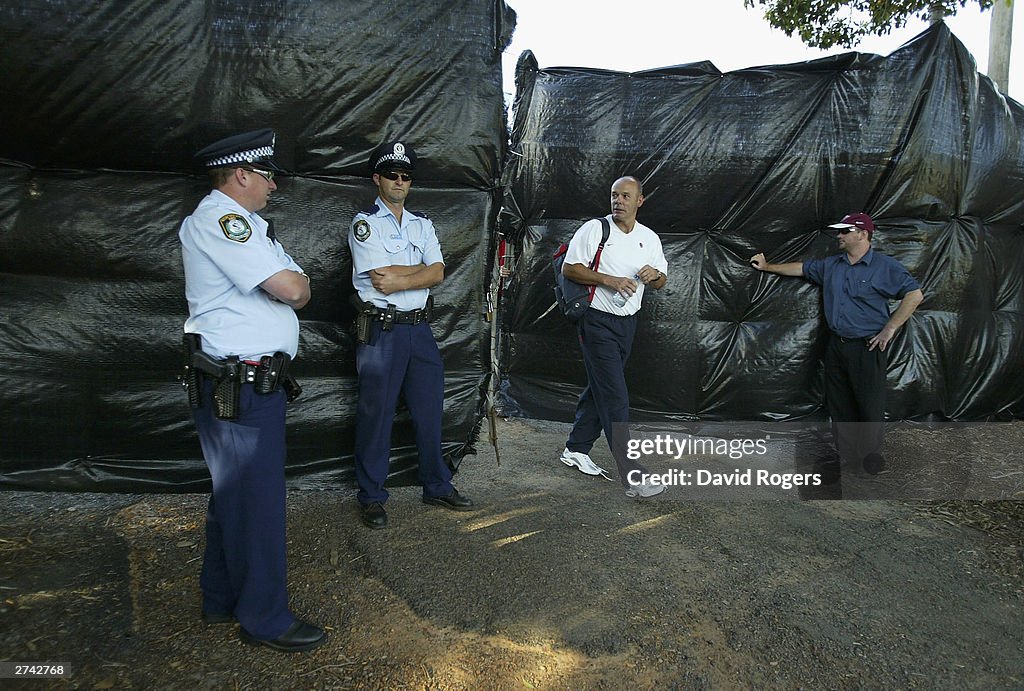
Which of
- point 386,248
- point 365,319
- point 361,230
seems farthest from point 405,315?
point 361,230

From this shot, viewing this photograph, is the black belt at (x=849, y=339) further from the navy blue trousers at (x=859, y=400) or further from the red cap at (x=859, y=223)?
the red cap at (x=859, y=223)

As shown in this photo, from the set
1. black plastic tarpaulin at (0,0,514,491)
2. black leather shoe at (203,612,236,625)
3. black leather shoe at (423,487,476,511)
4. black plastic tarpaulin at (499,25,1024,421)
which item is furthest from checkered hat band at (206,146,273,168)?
black plastic tarpaulin at (499,25,1024,421)

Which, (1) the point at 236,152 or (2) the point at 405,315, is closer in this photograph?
(1) the point at 236,152

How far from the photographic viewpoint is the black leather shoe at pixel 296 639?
222 cm

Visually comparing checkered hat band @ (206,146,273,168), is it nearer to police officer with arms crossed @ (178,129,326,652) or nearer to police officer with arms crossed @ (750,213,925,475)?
police officer with arms crossed @ (178,129,326,652)

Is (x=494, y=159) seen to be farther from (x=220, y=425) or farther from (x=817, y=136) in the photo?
(x=817, y=136)

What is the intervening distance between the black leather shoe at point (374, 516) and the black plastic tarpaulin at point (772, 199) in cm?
246

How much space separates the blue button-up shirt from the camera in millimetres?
4266

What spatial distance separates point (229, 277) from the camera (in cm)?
214

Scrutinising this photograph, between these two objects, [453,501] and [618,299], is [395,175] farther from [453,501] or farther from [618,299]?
[453,501]

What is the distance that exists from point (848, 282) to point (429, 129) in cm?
286

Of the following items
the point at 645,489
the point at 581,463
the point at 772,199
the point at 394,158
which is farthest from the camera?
the point at 772,199

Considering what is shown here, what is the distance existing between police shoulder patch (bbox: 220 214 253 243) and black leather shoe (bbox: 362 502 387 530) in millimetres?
1641

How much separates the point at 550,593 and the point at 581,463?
1565mm
